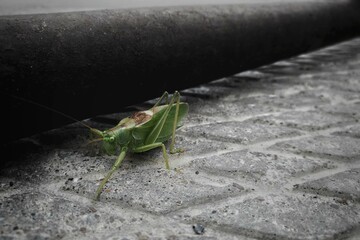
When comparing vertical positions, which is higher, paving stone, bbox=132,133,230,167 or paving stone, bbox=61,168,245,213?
paving stone, bbox=61,168,245,213

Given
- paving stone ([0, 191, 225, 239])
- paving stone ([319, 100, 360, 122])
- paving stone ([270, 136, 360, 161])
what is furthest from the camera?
paving stone ([319, 100, 360, 122])

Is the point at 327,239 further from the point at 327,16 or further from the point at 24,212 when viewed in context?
the point at 327,16

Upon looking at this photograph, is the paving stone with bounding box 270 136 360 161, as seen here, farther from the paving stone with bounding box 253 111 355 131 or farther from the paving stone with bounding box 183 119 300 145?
the paving stone with bounding box 253 111 355 131

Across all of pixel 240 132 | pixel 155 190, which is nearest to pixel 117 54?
pixel 240 132

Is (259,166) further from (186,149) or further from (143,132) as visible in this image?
(143,132)

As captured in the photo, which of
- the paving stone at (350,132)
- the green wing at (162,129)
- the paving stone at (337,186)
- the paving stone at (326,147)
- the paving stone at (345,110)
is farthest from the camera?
the paving stone at (345,110)

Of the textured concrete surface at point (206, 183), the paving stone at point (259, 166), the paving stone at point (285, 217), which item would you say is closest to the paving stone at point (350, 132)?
the textured concrete surface at point (206, 183)

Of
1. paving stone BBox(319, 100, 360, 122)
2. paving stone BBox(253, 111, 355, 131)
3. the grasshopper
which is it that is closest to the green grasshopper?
the grasshopper

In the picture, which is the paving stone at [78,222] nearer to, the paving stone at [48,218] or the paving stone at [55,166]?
the paving stone at [48,218]
